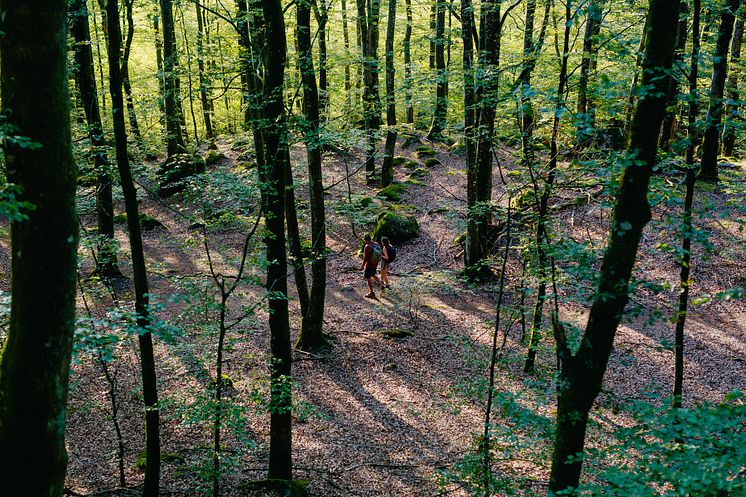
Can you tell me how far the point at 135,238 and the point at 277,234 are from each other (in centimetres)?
166

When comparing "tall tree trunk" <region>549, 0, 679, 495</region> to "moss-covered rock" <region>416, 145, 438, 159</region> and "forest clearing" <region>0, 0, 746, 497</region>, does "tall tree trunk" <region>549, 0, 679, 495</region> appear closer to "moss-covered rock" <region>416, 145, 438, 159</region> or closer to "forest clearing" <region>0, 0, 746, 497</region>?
"forest clearing" <region>0, 0, 746, 497</region>

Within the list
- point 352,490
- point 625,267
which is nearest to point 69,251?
point 625,267

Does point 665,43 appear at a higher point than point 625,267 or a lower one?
higher

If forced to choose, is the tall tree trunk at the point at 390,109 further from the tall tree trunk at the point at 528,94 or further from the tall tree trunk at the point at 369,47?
the tall tree trunk at the point at 528,94

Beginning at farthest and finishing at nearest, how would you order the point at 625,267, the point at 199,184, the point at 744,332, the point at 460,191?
the point at 460,191 → the point at 744,332 → the point at 199,184 → the point at 625,267

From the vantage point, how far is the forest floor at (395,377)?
7617 millimetres

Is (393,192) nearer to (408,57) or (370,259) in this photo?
(370,259)

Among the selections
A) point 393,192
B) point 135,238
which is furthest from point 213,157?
point 135,238

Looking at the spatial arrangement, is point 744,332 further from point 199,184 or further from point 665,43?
point 199,184

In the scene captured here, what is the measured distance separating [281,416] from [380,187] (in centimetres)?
1374

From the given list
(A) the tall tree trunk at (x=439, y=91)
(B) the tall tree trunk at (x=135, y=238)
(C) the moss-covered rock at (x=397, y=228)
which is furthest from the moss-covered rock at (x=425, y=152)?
(B) the tall tree trunk at (x=135, y=238)

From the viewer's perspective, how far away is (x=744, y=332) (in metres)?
11.0

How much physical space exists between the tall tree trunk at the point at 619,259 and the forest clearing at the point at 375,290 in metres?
0.02

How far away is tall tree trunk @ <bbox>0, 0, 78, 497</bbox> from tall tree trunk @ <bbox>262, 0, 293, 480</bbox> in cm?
294
